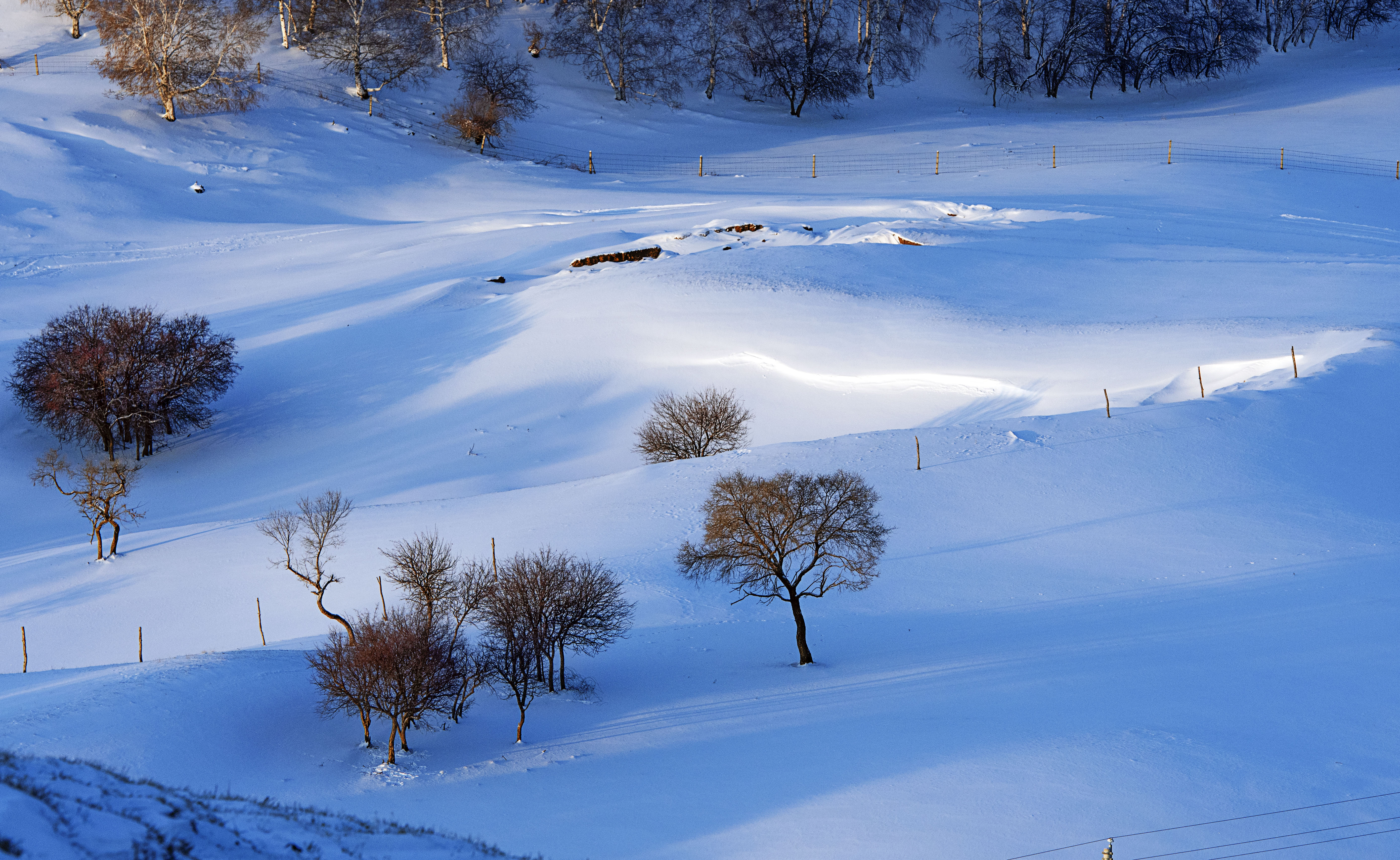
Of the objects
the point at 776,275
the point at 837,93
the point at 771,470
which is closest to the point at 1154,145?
the point at 837,93

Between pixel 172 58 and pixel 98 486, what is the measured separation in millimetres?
29565

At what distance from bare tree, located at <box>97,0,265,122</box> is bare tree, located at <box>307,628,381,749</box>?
40.2 metres

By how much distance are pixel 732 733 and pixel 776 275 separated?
2071 centimetres

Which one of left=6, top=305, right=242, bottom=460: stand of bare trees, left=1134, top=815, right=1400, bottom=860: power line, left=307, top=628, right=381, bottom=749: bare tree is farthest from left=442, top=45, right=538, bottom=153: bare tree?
left=1134, top=815, right=1400, bottom=860: power line

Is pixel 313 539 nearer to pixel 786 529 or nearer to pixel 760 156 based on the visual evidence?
pixel 786 529

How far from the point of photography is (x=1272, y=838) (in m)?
12.0

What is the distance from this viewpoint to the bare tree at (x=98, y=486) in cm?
2523

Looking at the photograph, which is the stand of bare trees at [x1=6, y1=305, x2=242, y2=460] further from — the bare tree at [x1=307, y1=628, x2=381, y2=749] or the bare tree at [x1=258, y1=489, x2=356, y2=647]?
the bare tree at [x1=307, y1=628, x2=381, y2=749]

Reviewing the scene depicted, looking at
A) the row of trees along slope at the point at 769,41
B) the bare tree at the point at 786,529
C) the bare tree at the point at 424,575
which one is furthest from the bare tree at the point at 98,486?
the row of trees along slope at the point at 769,41

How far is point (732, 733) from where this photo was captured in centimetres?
1583

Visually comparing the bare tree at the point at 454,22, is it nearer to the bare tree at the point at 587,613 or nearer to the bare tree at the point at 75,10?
the bare tree at the point at 75,10

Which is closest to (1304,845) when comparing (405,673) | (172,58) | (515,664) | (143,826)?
(515,664)

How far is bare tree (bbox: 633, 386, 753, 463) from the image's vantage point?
27.6 m

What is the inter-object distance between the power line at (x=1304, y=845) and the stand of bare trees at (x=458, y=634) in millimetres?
9645
